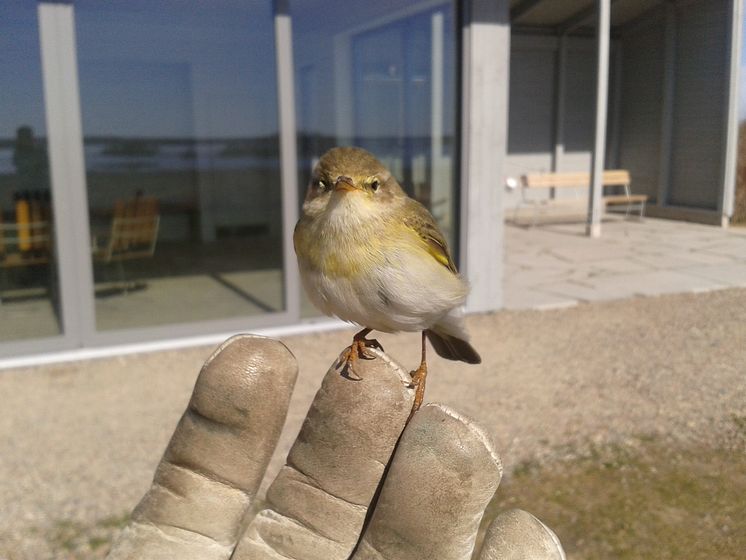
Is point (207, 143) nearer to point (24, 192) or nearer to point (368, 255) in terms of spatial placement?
point (24, 192)

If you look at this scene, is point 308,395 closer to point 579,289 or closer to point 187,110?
point 187,110

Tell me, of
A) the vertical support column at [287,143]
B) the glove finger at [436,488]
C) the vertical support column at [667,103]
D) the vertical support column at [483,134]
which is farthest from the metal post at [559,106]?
the glove finger at [436,488]

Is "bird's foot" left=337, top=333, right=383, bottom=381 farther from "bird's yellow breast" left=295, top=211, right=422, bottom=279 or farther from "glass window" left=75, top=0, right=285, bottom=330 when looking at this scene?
"glass window" left=75, top=0, right=285, bottom=330

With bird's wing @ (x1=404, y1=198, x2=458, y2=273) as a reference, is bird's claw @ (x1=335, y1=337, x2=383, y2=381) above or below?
below

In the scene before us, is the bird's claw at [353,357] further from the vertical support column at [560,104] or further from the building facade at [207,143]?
the vertical support column at [560,104]

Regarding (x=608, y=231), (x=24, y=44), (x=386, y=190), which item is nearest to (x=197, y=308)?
(x=24, y=44)

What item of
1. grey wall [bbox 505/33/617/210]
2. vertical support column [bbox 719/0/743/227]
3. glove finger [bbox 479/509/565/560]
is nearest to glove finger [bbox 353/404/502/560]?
glove finger [bbox 479/509/565/560]
